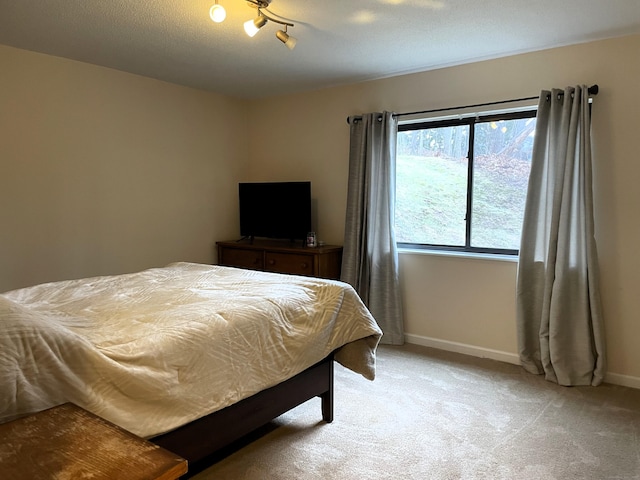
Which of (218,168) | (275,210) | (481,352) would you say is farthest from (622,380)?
(218,168)

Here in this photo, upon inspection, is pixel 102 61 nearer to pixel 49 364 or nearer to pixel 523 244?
pixel 49 364

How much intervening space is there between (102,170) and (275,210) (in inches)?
60.4

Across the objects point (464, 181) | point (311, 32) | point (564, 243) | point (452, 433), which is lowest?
point (452, 433)

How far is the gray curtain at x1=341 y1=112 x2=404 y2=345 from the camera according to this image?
385 cm

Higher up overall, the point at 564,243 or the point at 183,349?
the point at 564,243

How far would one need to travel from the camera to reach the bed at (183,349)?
1349mm

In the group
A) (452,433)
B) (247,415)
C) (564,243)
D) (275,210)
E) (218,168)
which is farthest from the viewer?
(218,168)

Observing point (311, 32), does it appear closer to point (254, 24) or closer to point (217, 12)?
point (254, 24)

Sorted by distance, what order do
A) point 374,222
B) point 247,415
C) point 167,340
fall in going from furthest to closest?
1. point 374,222
2. point 247,415
3. point 167,340

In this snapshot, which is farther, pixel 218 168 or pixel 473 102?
pixel 218 168

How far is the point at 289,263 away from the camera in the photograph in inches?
161

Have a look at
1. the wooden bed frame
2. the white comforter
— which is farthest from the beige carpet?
the white comforter

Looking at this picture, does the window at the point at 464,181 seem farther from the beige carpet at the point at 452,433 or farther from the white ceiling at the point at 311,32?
the beige carpet at the point at 452,433

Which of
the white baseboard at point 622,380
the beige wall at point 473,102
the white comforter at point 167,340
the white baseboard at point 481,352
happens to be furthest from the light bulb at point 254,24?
the white baseboard at point 622,380
